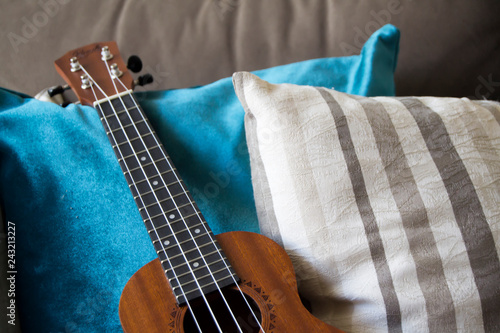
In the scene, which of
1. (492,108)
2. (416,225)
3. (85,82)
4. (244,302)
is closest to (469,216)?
(416,225)

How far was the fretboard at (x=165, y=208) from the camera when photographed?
58 cm

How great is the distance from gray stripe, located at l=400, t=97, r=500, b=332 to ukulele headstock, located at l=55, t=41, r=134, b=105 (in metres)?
0.54

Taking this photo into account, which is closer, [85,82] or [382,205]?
[382,205]

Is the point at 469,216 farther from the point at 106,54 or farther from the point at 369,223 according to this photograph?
the point at 106,54

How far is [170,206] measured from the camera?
65 centimetres

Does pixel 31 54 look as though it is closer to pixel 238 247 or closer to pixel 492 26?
pixel 238 247

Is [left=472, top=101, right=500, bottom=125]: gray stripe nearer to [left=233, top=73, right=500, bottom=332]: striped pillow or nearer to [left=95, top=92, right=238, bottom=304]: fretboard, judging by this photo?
[left=233, top=73, right=500, bottom=332]: striped pillow

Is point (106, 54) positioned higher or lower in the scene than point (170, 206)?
higher

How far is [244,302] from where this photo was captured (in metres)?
0.59

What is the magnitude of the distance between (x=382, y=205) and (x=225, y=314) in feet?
0.87

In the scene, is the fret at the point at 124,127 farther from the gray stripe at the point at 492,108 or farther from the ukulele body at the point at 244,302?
the gray stripe at the point at 492,108

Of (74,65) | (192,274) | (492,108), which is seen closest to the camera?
(192,274)

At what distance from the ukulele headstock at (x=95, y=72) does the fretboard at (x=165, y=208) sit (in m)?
0.04

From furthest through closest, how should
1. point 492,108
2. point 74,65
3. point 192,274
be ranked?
1. point 74,65
2. point 492,108
3. point 192,274
